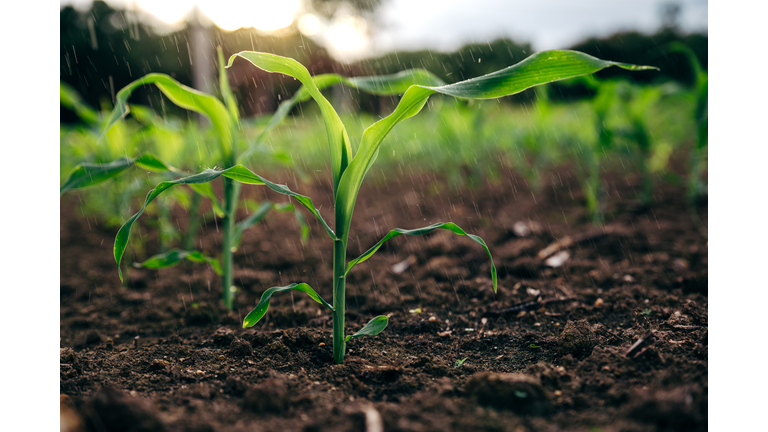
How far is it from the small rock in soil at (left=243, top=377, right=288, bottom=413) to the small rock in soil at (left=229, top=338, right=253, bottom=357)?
0.31 m

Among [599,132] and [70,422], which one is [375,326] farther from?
[599,132]

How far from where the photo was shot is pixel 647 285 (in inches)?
74.5

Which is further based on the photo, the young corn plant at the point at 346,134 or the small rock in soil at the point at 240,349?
the small rock in soil at the point at 240,349

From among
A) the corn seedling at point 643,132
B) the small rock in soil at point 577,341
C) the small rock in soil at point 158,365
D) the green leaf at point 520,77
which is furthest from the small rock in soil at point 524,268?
the small rock in soil at point 158,365

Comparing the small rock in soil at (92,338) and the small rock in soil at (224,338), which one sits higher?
the small rock in soil at (224,338)

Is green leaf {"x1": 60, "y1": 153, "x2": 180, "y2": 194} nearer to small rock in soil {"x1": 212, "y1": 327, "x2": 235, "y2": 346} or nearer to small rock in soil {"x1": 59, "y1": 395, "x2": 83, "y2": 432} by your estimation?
small rock in soil {"x1": 212, "y1": 327, "x2": 235, "y2": 346}

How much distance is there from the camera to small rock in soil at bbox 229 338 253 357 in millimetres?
1352

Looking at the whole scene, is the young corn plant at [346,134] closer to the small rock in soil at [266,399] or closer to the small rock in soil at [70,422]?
the small rock in soil at [266,399]

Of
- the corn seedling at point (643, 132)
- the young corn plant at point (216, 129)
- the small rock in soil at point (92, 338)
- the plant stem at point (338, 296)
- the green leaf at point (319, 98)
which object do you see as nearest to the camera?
the green leaf at point (319, 98)

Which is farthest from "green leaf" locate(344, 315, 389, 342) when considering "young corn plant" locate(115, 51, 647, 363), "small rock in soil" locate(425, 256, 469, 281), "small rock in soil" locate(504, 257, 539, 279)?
"small rock in soil" locate(504, 257, 539, 279)

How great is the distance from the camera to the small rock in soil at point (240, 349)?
1352 mm

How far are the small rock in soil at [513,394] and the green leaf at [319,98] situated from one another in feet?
2.16

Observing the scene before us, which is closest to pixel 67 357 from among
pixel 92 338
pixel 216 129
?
pixel 92 338

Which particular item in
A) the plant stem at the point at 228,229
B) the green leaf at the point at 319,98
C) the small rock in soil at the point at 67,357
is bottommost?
the small rock in soil at the point at 67,357
